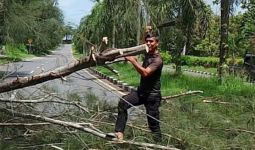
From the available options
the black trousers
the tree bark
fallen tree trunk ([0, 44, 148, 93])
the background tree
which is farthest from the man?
the background tree

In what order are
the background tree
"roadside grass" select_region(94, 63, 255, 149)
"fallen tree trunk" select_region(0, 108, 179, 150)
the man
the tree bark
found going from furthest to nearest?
the background tree < the tree bark < the man < "roadside grass" select_region(94, 63, 255, 149) < "fallen tree trunk" select_region(0, 108, 179, 150)

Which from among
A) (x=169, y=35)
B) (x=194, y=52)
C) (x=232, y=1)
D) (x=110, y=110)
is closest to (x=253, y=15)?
(x=169, y=35)

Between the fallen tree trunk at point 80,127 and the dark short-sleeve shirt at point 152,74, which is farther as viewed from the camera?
the dark short-sleeve shirt at point 152,74

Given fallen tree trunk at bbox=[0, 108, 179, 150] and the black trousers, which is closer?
fallen tree trunk at bbox=[0, 108, 179, 150]

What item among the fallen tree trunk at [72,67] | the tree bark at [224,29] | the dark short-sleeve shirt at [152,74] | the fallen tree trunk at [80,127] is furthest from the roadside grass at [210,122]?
the tree bark at [224,29]

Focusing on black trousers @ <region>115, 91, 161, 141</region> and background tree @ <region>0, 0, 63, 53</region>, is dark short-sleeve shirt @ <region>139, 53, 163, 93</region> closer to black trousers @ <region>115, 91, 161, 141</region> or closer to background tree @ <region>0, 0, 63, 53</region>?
black trousers @ <region>115, 91, 161, 141</region>

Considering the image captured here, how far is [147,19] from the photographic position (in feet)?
55.5

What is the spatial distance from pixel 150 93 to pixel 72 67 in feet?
4.06

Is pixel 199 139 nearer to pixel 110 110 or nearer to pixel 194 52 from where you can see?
pixel 110 110

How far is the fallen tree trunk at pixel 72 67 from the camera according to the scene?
604cm

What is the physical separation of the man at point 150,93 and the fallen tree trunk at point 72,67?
50 cm

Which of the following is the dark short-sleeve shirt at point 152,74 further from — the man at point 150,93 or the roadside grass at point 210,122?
the roadside grass at point 210,122

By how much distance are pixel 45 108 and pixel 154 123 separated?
5.37 feet

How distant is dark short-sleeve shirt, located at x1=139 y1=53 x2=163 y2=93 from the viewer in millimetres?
6848
